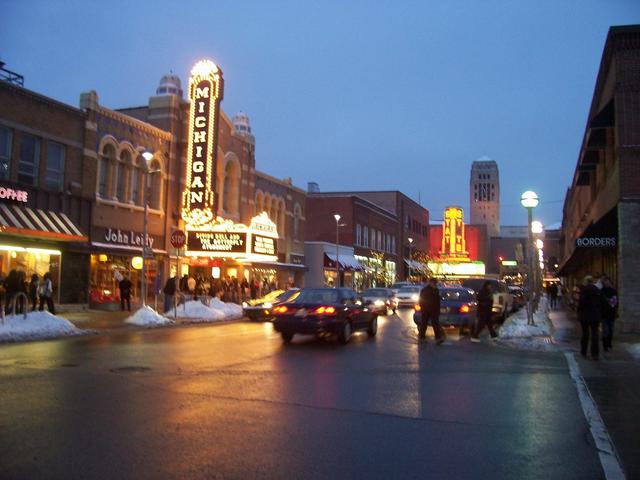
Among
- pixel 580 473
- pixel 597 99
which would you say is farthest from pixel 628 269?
pixel 580 473

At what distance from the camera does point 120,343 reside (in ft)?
52.3

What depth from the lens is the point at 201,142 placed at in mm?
32781

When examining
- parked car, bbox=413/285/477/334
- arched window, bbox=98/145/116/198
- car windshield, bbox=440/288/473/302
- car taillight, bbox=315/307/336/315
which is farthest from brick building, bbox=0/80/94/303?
parked car, bbox=413/285/477/334

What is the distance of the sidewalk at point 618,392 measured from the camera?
253 inches

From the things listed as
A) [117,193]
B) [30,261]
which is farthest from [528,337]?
[117,193]

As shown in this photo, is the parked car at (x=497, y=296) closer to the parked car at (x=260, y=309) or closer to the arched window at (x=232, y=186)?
the parked car at (x=260, y=309)

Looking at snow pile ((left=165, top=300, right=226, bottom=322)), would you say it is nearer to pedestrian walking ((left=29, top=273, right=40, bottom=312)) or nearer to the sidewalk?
pedestrian walking ((left=29, top=273, right=40, bottom=312))

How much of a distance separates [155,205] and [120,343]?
1684 cm

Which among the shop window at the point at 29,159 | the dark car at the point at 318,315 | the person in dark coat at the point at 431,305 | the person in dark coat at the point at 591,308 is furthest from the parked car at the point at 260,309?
the person in dark coat at the point at 591,308

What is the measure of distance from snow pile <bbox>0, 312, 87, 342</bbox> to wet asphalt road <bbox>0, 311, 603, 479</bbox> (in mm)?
2562

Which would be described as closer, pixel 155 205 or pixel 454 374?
pixel 454 374

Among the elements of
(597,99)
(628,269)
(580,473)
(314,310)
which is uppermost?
(597,99)

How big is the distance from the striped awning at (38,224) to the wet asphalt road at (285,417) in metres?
10.0

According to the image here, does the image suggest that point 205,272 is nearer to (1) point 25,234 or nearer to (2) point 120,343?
(1) point 25,234
